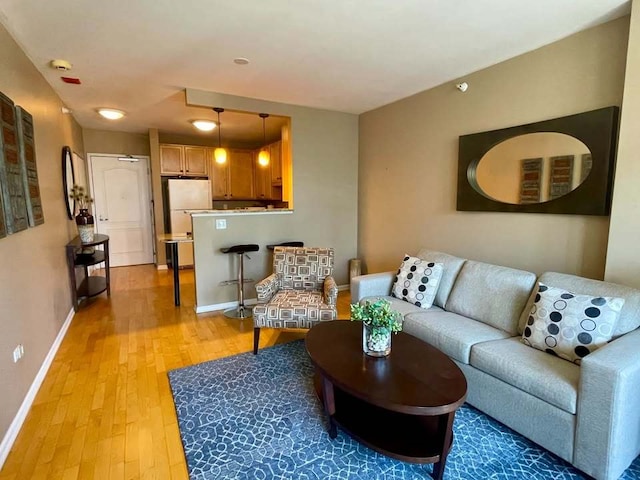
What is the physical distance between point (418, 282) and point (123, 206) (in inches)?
226

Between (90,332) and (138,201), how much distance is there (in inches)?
143

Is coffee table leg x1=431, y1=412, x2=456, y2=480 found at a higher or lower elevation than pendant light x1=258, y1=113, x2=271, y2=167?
lower

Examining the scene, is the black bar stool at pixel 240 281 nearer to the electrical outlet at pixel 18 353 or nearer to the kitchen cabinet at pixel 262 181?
the electrical outlet at pixel 18 353

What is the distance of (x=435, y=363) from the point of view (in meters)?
1.87

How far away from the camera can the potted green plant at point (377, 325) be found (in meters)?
1.89

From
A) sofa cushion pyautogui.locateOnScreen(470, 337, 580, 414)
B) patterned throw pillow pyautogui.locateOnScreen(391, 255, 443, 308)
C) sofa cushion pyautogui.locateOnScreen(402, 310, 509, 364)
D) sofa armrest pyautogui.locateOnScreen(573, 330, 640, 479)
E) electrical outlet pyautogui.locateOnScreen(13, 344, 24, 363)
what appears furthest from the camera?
patterned throw pillow pyautogui.locateOnScreen(391, 255, 443, 308)

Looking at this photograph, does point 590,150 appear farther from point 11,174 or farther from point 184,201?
point 184,201

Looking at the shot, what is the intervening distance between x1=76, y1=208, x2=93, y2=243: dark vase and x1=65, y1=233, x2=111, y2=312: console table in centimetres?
7

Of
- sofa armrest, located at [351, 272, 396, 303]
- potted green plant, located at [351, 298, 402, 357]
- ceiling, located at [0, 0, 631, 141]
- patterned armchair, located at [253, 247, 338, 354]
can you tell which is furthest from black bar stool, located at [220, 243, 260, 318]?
potted green plant, located at [351, 298, 402, 357]

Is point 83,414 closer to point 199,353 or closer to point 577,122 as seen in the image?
point 199,353

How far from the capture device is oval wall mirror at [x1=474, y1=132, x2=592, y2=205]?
2.53 metres

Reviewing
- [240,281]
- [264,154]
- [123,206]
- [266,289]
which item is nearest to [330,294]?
[266,289]

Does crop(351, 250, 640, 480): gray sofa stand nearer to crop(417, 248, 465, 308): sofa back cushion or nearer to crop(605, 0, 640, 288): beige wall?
crop(417, 248, 465, 308): sofa back cushion

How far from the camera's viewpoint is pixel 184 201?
6.18m
